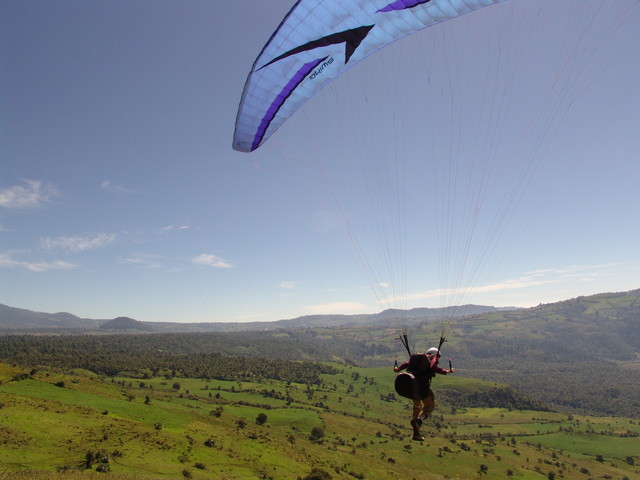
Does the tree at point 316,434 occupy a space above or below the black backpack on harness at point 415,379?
below

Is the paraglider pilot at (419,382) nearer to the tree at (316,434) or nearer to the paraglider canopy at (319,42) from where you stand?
the paraglider canopy at (319,42)

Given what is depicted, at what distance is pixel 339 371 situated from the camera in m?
184

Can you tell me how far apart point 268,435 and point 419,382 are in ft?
184

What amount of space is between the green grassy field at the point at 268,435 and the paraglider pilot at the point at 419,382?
2798cm

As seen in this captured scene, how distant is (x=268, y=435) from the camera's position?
196ft

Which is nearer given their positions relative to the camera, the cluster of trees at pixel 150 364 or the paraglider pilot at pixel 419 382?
the paraglider pilot at pixel 419 382

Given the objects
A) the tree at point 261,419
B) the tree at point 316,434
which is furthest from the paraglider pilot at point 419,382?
the tree at point 261,419

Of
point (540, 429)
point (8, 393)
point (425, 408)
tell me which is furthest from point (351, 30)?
point (540, 429)

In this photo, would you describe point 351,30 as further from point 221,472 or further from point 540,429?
point 540,429

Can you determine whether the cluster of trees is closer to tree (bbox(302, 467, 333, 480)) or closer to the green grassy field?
the green grassy field

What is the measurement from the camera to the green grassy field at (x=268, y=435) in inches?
1347

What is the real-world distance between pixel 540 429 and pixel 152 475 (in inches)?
5297

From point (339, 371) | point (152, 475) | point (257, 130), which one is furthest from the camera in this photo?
point (339, 371)

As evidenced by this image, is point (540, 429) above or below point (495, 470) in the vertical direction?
below
